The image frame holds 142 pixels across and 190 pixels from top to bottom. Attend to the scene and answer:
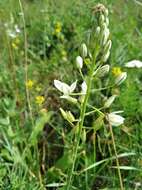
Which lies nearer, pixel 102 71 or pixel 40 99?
pixel 102 71

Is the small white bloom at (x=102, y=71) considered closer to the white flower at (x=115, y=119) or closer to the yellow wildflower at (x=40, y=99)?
the white flower at (x=115, y=119)

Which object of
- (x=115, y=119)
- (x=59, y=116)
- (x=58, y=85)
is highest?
(x=59, y=116)

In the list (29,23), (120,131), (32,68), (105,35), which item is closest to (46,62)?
(32,68)

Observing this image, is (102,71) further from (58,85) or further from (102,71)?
(58,85)

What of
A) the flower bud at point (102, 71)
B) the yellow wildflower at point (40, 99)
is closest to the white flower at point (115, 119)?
the flower bud at point (102, 71)

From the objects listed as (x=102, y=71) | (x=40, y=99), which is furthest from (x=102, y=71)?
(x=40, y=99)

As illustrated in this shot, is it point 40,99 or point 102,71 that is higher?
point 40,99

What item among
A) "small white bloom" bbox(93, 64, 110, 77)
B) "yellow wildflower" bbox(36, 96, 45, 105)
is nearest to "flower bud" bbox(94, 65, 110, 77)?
"small white bloom" bbox(93, 64, 110, 77)

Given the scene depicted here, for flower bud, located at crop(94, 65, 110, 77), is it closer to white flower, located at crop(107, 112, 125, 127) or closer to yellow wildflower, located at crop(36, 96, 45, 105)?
white flower, located at crop(107, 112, 125, 127)
